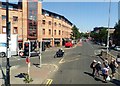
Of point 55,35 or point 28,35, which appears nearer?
point 28,35

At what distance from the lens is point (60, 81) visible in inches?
696

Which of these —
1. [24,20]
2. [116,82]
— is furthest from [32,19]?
[116,82]

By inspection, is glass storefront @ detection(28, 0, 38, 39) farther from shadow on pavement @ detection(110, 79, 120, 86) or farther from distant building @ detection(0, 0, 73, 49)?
shadow on pavement @ detection(110, 79, 120, 86)

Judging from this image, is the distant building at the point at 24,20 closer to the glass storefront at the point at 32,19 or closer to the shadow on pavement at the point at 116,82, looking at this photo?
the glass storefront at the point at 32,19

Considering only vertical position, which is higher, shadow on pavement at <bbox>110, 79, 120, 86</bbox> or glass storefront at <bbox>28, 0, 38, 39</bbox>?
glass storefront at <bbox>28, 0, 38, 39</bbox>

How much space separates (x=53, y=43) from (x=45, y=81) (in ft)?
197

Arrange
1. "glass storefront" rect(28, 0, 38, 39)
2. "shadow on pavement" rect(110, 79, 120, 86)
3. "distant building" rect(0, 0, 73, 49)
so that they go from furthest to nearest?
"glass storefront" rect(28, 0, 38, 39), "distant building" rect(0, 0, 73, 49), "shadow on pavement" rect(110, 79, 120, 86)

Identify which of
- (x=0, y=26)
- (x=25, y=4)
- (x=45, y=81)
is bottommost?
(x=45, y=81)

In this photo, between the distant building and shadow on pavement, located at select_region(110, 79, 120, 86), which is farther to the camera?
the distant building

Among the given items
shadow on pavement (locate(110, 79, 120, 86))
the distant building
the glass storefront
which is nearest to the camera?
shadow on pavement (locate(110, 79, 120, 86))

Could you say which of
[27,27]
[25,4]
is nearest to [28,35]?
[27,27]

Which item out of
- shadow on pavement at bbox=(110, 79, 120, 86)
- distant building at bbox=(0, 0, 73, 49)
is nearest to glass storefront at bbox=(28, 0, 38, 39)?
distant building at bbox=(0, 0, 73, 49)

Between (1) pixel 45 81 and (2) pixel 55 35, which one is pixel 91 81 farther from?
(2) pixel 55 35

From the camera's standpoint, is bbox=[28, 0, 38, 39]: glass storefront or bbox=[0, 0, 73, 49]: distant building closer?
bbox=[0, 0, 73, 49]: distant building
